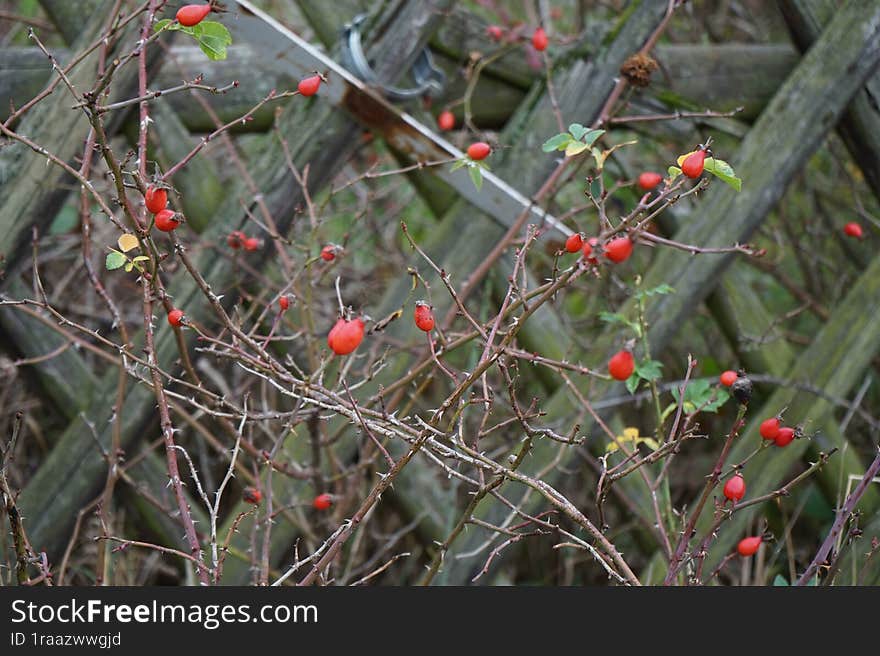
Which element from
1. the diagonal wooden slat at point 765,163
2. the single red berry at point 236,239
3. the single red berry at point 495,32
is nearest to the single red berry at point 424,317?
the single red berry at point 236,239

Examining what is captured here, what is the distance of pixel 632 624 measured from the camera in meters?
0.95

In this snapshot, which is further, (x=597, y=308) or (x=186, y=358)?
(x=597, y=308)

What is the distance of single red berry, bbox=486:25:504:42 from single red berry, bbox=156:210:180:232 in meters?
0.98

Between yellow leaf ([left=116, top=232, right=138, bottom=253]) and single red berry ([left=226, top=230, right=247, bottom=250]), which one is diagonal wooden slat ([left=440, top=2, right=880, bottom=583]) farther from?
yellow leaf ([left=116, top=232, right=138, bottom=253])

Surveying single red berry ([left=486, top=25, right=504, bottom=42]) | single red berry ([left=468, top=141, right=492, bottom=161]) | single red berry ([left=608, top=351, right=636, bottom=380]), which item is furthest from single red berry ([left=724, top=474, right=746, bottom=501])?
single red berry ([left=486, top=25, right=504, bottom=42])

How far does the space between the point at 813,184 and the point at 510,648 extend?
188 cm

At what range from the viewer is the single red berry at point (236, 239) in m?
1.56

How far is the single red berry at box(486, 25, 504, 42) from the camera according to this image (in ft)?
6.04

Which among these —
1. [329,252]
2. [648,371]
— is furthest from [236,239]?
[648,371]

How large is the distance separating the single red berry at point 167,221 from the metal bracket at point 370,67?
2.29ft

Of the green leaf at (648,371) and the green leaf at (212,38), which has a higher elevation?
the green leaf at (212,38)

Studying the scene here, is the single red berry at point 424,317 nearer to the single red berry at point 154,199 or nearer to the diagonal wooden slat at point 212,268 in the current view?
the single red berry at point 154,199

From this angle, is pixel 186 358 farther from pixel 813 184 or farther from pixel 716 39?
pixel 716 39

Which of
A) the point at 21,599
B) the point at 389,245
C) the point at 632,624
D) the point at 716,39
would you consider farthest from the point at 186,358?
the point at 716,39
